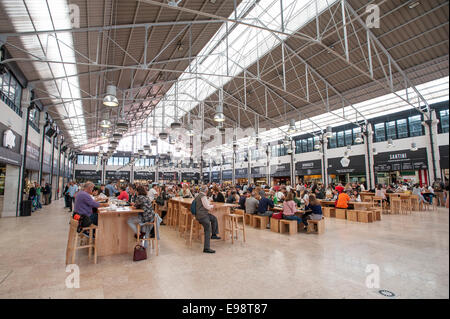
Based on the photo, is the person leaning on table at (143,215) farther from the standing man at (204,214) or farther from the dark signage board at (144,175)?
the dark signage board at (144,175)

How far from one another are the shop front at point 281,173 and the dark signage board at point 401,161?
800cm

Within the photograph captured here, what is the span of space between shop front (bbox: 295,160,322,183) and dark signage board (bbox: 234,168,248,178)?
7195 millimetres

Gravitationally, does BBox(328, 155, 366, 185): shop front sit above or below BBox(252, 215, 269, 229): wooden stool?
above

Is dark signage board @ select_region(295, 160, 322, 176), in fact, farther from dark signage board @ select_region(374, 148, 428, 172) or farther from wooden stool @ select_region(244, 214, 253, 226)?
wooden stool @ select_region(244, 214, 253, 226)

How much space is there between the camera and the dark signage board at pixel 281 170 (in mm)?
23016

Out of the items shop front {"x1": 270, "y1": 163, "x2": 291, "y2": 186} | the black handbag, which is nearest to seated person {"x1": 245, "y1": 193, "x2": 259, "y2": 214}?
the black handbag

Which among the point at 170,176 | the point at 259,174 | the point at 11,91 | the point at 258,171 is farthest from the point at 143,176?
the point at 11,91

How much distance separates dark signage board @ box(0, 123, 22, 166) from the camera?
7938 millimetres

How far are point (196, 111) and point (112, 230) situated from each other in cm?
1839

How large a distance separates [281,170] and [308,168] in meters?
3.15

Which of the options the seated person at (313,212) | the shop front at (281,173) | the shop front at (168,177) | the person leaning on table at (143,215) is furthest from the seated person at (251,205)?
the shop front at (168,177)

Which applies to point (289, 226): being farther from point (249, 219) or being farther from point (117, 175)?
point (117, 175)

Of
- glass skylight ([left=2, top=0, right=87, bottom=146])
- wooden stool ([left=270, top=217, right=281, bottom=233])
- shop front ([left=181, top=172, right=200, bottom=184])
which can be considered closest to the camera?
glass skylight ([left=2, top=0, right=87, bottom=146])
